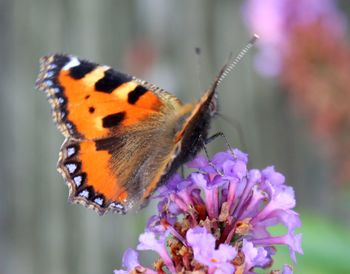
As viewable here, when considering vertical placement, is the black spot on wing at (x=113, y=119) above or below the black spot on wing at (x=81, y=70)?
below

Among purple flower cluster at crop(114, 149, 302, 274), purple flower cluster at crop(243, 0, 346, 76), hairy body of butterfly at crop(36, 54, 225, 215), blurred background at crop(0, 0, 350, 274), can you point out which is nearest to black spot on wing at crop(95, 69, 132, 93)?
hairy body of butterfly at crop(36, 54, 225, 215)

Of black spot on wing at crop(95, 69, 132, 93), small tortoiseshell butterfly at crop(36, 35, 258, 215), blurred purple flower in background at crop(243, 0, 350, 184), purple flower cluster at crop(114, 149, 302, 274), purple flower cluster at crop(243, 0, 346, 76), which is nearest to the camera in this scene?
purple flower cluster at crop(114, 149, 302, 274)

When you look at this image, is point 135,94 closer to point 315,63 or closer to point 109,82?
point 109,82

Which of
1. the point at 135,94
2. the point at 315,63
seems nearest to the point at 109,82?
the point at 135,94

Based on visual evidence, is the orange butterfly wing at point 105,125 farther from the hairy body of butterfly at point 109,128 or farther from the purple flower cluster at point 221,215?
the purple flower cluster at point 221,215

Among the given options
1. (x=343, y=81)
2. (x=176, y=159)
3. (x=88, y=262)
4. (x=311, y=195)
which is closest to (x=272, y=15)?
(x=343, y=81)

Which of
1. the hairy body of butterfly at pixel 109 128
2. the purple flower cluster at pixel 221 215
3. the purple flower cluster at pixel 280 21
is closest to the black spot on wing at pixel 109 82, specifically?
the hairy body of butterfly at pixel 109 128

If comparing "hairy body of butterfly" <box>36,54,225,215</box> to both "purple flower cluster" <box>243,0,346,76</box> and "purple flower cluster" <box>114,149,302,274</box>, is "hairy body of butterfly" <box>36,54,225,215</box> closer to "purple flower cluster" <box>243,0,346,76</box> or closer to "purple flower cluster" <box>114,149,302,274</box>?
"purple flower cluster" <box>114,149,302,274</box>
